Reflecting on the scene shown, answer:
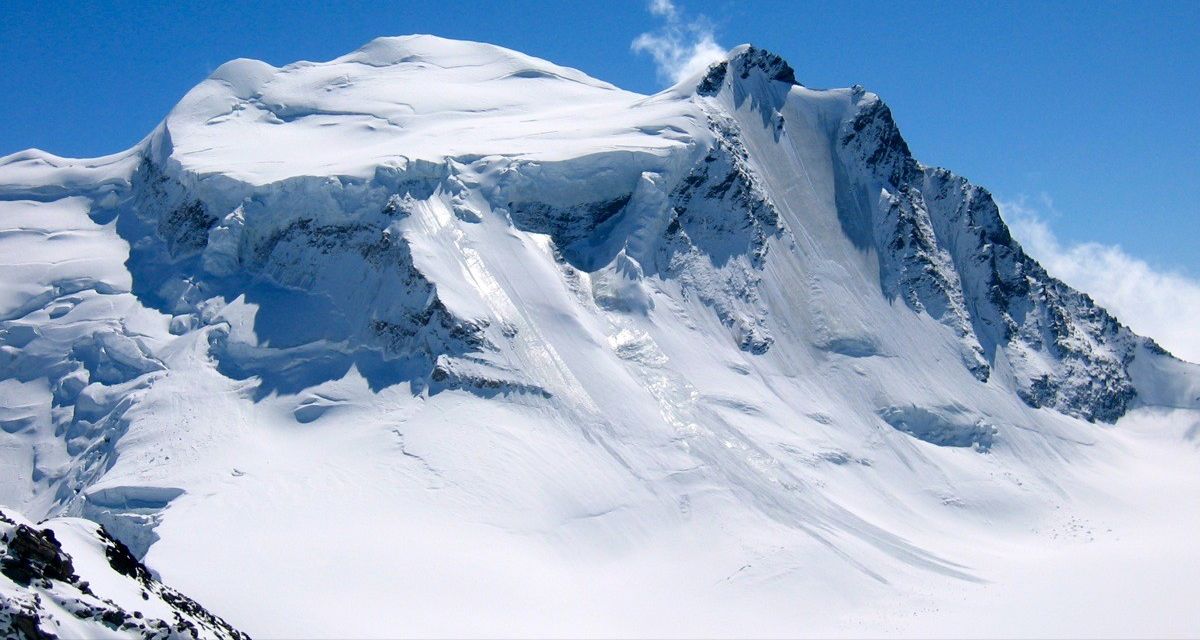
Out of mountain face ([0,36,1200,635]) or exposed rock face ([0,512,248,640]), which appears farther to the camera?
mountain face ([0,36,1200,635])

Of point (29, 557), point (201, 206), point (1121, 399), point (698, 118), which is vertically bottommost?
point (29, 557)

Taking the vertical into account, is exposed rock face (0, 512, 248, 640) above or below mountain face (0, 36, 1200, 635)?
below

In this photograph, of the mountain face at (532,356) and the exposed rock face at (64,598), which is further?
the mountain face at (532,356)

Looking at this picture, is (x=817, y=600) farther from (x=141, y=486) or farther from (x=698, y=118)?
(x=698, y=118)

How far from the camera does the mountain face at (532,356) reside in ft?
167

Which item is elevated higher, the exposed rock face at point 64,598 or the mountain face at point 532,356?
the mountain face at point 532,356

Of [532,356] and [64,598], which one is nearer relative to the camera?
[64,598]

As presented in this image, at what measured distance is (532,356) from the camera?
61500 mm

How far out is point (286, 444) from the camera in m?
55.8

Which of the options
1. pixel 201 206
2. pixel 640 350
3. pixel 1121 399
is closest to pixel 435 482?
pixel 640 350

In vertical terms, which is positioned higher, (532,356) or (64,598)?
(532,356)

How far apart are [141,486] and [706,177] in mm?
37716

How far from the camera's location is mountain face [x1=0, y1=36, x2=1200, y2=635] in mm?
51000

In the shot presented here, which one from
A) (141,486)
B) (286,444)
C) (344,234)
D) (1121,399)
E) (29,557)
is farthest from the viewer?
(1121,399)
